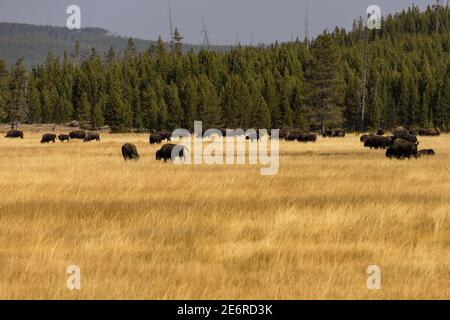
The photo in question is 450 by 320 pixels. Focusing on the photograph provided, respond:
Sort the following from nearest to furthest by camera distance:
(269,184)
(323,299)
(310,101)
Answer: (323,299), (269,184), (310,101)

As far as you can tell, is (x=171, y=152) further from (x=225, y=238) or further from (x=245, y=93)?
(x=245, y=93)

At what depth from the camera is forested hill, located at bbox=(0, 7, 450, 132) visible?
80781 millimetres

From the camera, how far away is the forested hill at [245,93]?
265ft

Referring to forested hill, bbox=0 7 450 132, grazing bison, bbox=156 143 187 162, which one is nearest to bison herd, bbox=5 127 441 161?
grazing bison, bbox=156 143 187 162

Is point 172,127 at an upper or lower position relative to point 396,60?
lower

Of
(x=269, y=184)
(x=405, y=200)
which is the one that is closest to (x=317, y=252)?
(x=405, y=200)

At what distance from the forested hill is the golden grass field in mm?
59851

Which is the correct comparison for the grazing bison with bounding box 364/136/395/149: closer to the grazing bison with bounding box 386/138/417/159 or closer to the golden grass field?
the grazing bison with bounding box 386/138/417/159

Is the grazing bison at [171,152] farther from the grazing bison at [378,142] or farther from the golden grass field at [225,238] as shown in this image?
the grazing bison at [378,142]

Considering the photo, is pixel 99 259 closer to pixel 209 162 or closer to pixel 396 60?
pixel 209 162

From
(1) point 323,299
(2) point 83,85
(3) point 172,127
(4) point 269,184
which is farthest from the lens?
(2) point 83,85

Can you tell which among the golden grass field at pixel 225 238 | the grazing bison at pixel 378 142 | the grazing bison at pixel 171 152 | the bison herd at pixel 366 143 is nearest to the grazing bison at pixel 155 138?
the bison herd at pixel 366 143

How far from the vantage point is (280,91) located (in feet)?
359

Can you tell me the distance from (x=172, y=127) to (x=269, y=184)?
7902cm
